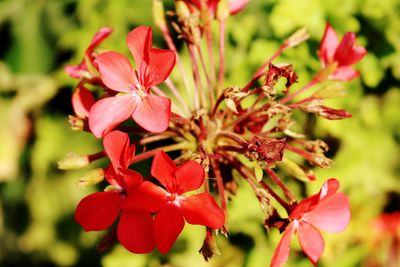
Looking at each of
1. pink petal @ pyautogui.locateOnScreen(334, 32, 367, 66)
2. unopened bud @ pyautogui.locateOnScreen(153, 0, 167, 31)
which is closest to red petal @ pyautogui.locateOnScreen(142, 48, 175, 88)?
unopened bud @ pyautogui.locateOnScreen(153, 0, 167, 31)

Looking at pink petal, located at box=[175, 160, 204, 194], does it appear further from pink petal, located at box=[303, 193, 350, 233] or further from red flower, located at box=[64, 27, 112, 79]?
red flower, located at box=[64, 27, 112, 79]

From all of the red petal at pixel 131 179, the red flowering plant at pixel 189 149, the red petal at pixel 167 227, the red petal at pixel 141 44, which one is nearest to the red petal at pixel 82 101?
the red flowering plant at pixel 189 149

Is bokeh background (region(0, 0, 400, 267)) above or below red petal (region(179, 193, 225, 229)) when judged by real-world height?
below

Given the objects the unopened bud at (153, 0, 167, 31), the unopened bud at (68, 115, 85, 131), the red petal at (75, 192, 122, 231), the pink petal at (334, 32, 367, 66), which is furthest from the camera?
the unopened bud at (153, 0, 167, 31)

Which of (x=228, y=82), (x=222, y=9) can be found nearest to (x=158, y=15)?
(x=222, y=9)

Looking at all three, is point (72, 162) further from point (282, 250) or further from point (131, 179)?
point (282, 250)

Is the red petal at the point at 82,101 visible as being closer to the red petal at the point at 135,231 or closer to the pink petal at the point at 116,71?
the pink petal at the point at 116,71
